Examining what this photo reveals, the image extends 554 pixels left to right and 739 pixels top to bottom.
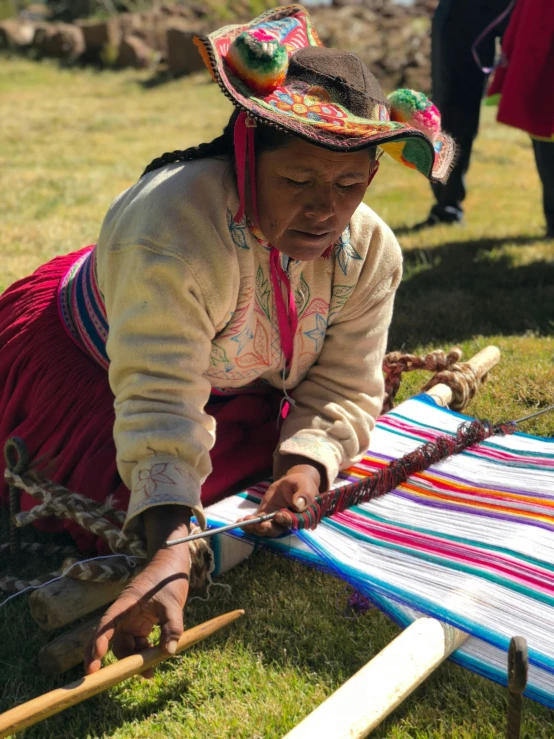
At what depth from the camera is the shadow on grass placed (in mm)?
3801

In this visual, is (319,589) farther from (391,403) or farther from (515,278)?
(515,278)

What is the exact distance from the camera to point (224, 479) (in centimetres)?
240

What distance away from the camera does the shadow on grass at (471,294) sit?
380cm

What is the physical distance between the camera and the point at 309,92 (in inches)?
70.3

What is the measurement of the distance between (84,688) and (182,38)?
1132 cm

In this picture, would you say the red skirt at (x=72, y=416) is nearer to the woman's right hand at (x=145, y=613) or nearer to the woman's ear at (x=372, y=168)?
the woman's right hand at (x=145, y=613)

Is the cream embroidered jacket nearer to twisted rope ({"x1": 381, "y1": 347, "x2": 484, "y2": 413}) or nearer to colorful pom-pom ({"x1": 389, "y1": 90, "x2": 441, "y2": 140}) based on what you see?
colorful pom-pom ({"x1": 389, "y1": 90, "x2": 441, "y2": 140})

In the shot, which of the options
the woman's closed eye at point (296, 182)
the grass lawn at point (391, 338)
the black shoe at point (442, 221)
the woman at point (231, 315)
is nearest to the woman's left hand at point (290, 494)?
the woman at point (231, 315)

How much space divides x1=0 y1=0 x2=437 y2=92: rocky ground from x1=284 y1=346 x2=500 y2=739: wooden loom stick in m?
9.59

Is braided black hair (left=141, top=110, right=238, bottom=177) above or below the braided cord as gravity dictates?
above

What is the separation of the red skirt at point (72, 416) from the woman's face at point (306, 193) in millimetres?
691

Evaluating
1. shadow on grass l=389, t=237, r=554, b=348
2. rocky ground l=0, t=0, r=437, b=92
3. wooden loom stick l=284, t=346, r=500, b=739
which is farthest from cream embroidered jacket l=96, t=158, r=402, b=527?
rocky ground l=0, t=0, r=437, b=92

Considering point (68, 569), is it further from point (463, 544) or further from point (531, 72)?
point (531, 72)

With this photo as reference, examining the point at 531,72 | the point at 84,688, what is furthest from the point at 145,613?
the point at 531,72
